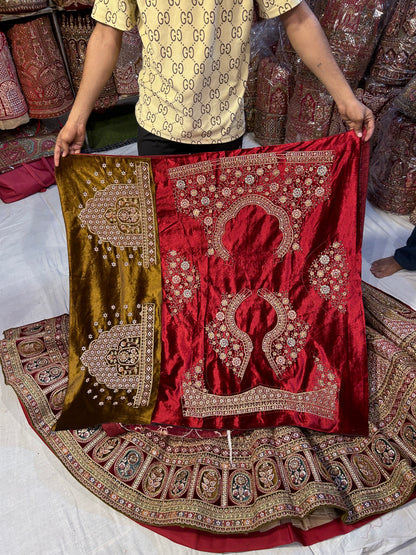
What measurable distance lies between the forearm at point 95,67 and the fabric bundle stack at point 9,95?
1453 millimetres

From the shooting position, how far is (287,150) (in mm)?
1209

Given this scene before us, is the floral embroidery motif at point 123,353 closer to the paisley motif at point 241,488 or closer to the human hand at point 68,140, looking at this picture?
the paisley motif at point 241,488

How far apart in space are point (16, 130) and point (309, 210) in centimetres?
211

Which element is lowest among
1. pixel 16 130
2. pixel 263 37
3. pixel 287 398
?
pixel 287 398

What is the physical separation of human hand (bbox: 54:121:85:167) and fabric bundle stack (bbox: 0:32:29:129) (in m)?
1.46

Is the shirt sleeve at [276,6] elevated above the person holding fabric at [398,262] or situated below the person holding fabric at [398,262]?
above

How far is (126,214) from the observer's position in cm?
126

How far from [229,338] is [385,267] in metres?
0.98

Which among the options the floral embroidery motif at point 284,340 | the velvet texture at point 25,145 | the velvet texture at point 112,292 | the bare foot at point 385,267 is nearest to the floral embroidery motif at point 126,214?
the velvet texture at point 112,292

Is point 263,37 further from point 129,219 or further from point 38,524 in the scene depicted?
point 38,524

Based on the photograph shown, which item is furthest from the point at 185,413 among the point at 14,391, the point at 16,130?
the point at 16,130

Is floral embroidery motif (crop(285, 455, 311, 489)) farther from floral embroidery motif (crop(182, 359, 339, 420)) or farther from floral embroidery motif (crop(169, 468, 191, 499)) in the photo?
floral embroidery motif (crop(169, 468, 191, 499))

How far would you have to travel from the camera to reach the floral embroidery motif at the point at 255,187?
47.8 inches

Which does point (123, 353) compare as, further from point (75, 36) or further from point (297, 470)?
point (75, 36)
